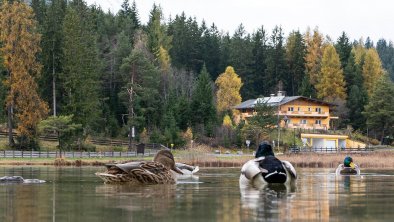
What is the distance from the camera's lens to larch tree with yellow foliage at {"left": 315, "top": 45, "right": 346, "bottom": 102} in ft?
457

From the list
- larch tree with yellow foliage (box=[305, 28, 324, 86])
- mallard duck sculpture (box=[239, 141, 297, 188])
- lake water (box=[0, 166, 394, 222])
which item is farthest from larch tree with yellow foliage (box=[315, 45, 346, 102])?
lake water (box=[0, 166, 394, 222])

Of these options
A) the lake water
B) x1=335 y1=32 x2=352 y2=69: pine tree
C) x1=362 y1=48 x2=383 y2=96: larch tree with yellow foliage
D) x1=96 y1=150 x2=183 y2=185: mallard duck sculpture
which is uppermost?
x1=335 y1=32 x2=352 y2=69: pine tree

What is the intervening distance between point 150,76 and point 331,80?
1973 inches

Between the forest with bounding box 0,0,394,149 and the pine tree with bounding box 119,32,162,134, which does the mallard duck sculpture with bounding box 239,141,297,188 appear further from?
the pine tree with bounding box 119,32,162,134

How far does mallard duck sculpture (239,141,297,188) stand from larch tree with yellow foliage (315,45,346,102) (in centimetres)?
11954

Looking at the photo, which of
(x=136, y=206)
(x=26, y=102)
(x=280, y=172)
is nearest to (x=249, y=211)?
(x=136, y=206)

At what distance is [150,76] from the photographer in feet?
335

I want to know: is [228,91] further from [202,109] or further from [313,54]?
[313,54]

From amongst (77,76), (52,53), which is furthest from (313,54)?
(77,76)

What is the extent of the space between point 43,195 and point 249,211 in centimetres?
604

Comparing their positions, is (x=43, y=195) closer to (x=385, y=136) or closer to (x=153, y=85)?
(x=153, y=85)

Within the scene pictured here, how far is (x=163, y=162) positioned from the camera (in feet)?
76.1

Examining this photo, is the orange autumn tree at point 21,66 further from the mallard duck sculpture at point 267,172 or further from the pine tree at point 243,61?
the pine tree at point 243,61

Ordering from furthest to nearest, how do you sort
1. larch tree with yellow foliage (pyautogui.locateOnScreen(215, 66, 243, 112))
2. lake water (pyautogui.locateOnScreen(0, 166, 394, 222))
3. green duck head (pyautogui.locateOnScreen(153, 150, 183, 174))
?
larch tree with yellow foliage (pyautogui.locateOnScreen(215, 66, 243, 112))
green duck head (pyautogui.locateOnScreen(153, 150, 183, 174))
lake water (pyautogui.locateOnScreen(0, 166, 394, 222))
